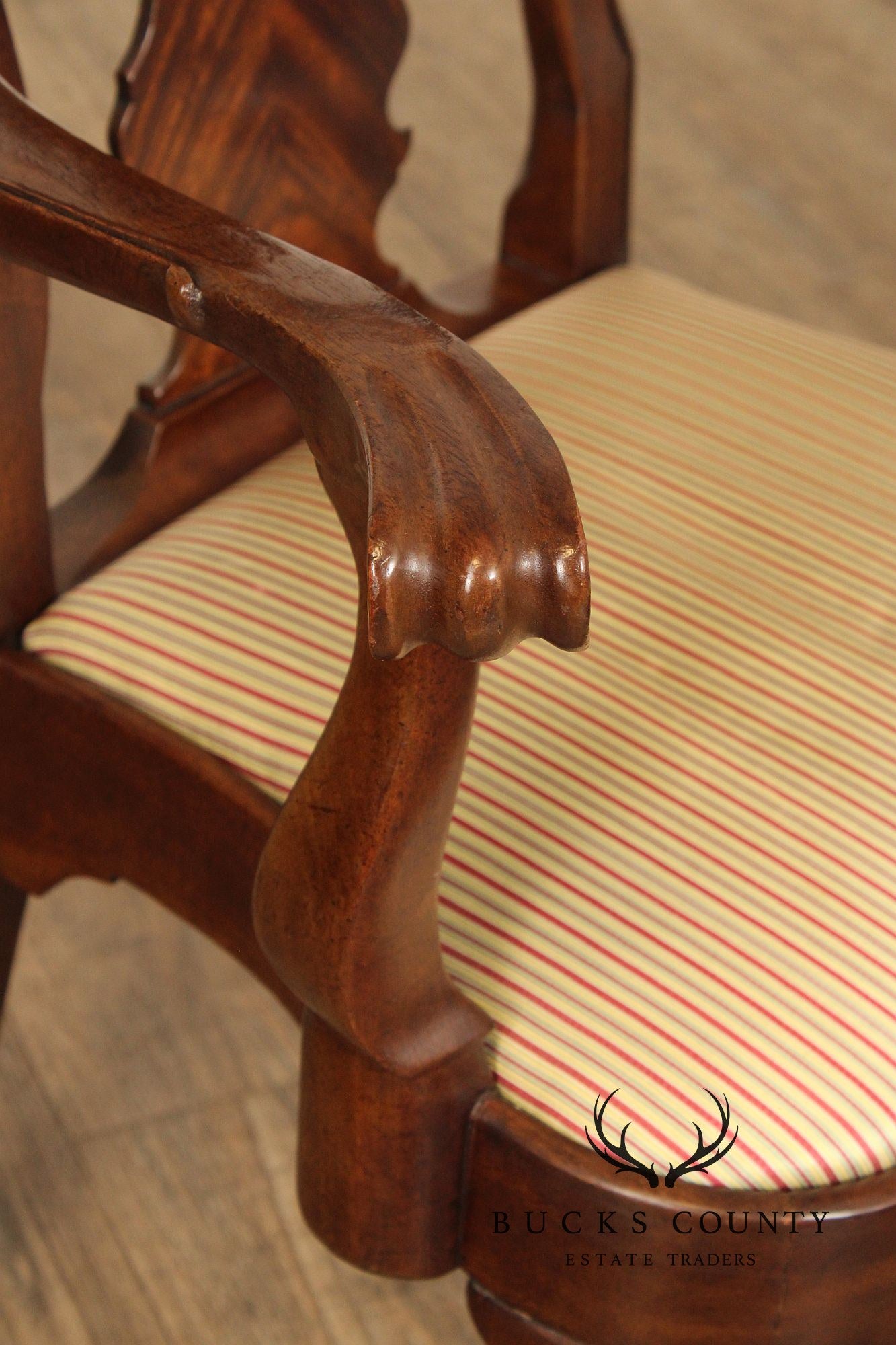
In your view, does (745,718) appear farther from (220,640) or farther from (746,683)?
(220,640)

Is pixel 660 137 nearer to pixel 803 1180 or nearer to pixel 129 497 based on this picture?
pixel 129 497

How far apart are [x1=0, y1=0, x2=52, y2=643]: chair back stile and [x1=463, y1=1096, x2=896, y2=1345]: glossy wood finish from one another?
29cm

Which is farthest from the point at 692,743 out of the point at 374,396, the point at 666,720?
the point at 374,396

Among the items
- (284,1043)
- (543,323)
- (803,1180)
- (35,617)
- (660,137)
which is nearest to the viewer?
(803,1180)

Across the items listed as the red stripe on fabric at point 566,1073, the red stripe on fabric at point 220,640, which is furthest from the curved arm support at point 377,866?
the red stripe on fabric at point 220,640

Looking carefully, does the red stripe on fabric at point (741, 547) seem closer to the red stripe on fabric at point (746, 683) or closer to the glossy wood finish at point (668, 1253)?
the red stripe on fabric at point (746, 683)

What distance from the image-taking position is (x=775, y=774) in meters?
0.58

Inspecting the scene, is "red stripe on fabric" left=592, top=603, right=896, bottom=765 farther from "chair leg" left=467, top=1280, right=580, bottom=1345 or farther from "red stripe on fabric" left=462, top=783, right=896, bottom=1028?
"chair leg" left=467, top=1280, right=580, bottom=1345

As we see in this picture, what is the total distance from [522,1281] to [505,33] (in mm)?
2264

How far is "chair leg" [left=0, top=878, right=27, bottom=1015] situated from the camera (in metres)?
0.77

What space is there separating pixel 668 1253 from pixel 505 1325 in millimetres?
81

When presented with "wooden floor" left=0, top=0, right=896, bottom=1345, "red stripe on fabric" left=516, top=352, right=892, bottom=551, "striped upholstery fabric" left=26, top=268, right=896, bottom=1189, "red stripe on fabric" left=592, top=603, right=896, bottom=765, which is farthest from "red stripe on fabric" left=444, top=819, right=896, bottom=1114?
"wooden floor" left=0, top=0, right=896, bottom=1345

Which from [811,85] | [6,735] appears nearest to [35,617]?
[6,735]

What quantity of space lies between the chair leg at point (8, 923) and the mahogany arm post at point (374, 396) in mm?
351
